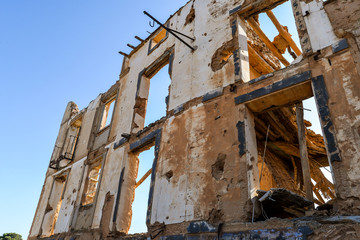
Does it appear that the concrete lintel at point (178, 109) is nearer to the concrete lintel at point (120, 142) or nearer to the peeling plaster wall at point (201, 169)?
the peeling plaster wall at point (201, 169)

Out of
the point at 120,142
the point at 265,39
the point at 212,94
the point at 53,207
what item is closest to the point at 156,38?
the point at 265,39

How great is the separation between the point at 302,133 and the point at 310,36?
5.98ft

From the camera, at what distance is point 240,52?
594 cm

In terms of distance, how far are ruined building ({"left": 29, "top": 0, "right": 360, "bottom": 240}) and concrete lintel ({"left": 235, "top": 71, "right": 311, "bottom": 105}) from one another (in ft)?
0.07

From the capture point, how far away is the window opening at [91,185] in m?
8.51

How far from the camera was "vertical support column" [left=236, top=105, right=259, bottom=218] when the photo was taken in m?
4.40

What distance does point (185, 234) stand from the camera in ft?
15.6

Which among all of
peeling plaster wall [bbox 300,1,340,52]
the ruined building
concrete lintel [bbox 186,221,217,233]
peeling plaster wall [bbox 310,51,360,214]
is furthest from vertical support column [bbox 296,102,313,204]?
concrete lintel [bbox 186,221,217,233]

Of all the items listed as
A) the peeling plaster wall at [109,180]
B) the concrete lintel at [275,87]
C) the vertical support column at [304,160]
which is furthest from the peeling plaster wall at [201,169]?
the peeling plaster wall at [109,180]

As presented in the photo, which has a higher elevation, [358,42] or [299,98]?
[358,42]

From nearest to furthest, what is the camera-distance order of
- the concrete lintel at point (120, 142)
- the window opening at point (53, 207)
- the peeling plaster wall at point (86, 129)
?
the concrete lintel at point (120, 142), the window opening at point (53, 207), the peeling plaster wall at point (86, 129)

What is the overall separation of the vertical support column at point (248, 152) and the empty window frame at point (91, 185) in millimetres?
5405

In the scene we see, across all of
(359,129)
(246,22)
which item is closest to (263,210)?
(359,129)

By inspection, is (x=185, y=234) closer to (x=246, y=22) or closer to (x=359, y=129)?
(x=359, y=129)
